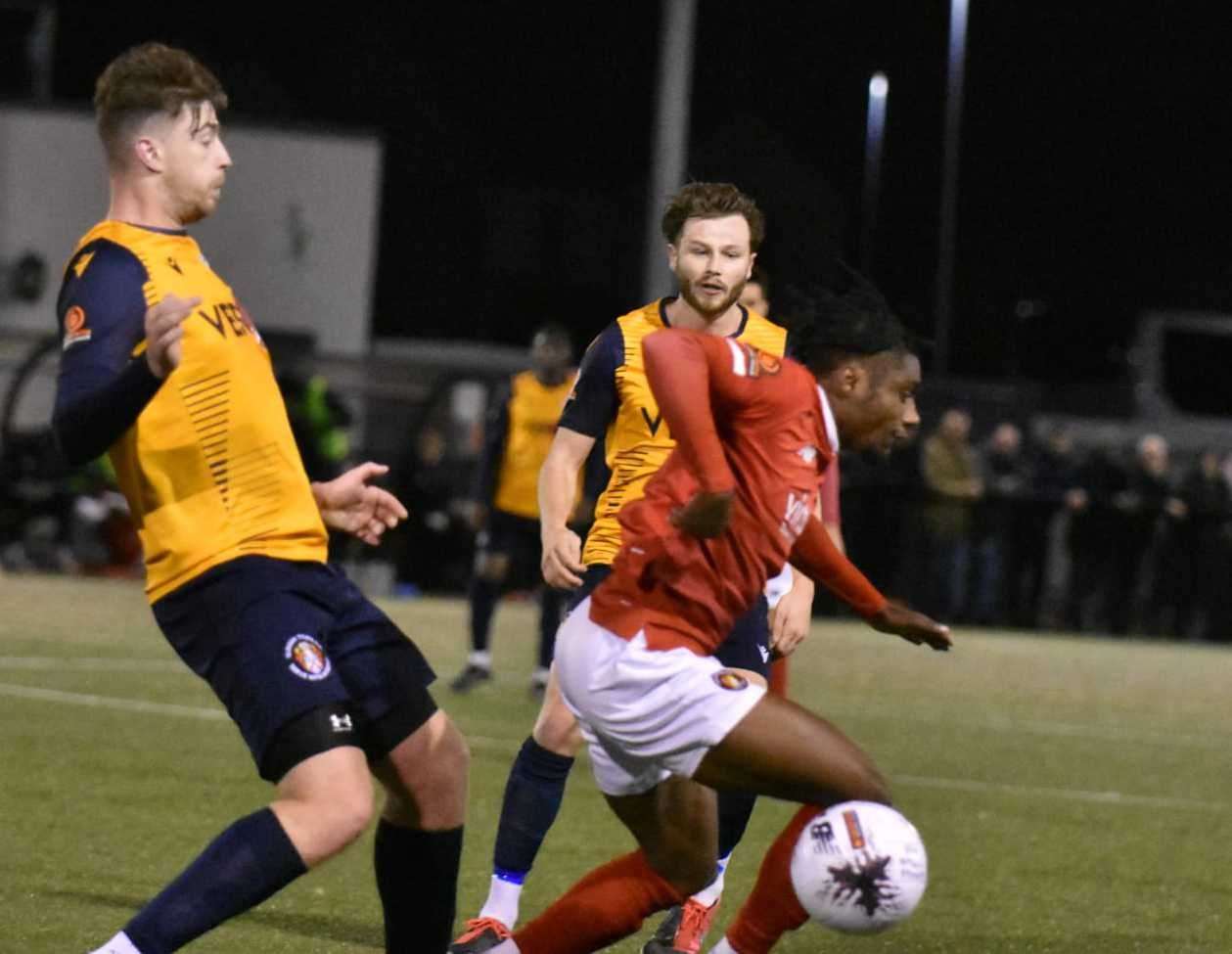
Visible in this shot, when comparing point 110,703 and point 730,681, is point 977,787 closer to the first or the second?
point 110,703

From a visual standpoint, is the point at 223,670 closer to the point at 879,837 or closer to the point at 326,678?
the point at 326,678

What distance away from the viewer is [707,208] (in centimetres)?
610

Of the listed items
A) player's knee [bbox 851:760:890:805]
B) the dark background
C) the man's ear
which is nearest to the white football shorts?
player's knee [bbox 851:760:890:805]

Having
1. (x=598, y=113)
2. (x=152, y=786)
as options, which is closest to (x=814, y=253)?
(x=598, y=113)

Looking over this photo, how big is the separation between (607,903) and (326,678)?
3.54 ft

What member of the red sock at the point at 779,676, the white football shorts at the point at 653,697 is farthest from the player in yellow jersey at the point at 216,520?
the red sock at the point at 779,676

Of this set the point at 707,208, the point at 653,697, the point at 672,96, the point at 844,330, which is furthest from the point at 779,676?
A: the point at 672,96

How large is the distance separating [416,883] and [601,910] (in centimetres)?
53

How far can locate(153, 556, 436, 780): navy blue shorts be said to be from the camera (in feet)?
14.8

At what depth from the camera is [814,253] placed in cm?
4075

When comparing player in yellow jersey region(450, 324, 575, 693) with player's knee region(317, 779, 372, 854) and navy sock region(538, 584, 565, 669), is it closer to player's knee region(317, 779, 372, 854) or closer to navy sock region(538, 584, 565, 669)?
navy sock region(538, 584, 565, 669)

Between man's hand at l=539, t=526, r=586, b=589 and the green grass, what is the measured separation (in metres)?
1.06

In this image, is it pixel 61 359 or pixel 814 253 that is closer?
pixel 61 359

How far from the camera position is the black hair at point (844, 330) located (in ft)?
17.3
